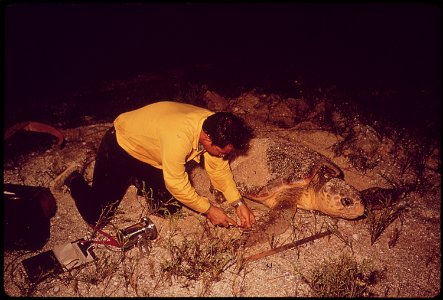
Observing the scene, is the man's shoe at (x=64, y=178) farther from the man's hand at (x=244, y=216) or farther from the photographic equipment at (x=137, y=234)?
the man's hand at (x=244, y=216)

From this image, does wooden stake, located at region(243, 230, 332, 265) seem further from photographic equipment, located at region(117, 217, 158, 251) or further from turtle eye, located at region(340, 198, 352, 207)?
photographic equipment, located at region(117, 217, 158, 251)

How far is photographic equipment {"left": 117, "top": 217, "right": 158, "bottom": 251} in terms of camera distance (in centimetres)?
224

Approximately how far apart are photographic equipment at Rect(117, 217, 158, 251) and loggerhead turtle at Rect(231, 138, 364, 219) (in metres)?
0.98

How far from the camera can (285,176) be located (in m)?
2.80

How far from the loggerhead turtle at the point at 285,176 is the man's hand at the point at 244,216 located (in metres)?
0.30

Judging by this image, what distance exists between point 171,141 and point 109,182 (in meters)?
0.92

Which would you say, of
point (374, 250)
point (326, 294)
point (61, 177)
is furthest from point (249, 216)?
point (61, 177)

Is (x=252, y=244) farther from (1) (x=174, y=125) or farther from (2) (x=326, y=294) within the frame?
(1) (x=174, y=125)

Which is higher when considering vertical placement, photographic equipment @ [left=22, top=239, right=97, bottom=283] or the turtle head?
the turtle head

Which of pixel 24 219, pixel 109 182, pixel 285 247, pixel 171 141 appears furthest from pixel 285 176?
pixel 24 219

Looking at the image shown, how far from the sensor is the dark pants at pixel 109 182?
8.01 ft

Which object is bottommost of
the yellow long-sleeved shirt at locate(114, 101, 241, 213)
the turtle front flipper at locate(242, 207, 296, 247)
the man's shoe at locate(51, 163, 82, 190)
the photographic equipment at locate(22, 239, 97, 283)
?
the photographic equipment at locate(22, 239, 97, 283)

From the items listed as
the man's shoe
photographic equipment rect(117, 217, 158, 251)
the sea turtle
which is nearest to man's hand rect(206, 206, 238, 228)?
the sea turtle

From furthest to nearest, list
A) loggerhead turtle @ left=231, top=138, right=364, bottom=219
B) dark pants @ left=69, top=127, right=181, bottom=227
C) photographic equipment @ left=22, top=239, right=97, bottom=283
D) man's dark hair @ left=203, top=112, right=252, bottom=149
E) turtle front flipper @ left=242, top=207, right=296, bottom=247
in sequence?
loggerhead turtle @ left=231, top=138, right=364, bottom=219 → dark pants @ left=69, top=127, right=181, bottom=227 → turtle front flipper @ left=242, top=207, right=296, bottom=247 → photographic equipment @ left=22, top=239, right=97, bottom=283 → man's dark hair @ left=203, top=112, right=252, bottom=149
